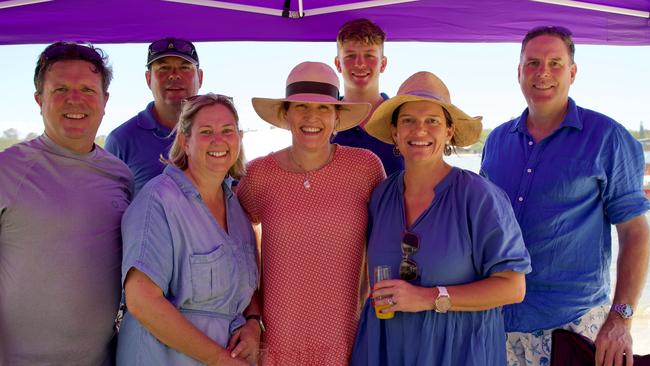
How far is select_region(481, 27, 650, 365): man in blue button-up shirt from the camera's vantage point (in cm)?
248

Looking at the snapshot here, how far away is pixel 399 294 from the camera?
2004 mm

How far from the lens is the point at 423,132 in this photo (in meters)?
2.24

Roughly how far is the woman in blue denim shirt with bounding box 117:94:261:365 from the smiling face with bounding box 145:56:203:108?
1065 millimetres

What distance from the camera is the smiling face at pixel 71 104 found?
87.3 inches

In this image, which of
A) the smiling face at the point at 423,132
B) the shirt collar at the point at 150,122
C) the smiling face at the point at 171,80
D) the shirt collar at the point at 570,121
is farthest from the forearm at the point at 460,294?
A: the smiling face at the point at 171,80

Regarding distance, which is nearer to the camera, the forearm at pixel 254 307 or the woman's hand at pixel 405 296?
the woman's hand at pixel 405 296

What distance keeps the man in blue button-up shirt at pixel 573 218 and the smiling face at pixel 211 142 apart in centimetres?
131

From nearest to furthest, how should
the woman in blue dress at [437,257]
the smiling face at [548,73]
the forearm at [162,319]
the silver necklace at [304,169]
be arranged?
the forearm at [162,319], the woman in blue dress at [437,257], the silver necklace at [304,169], the smiling face at [548,73]

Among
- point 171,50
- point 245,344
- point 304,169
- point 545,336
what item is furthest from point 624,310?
point 171,50

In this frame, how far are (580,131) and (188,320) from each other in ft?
6.05

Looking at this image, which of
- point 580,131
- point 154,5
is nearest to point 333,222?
point 580,131

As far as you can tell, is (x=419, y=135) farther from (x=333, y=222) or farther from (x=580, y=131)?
(x=580, y=131)

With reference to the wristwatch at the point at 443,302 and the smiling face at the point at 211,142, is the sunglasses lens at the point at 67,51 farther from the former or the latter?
the wristwatch at the point at 443,302

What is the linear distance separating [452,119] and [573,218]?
28.9 inches
